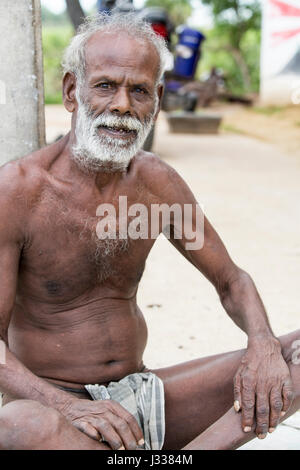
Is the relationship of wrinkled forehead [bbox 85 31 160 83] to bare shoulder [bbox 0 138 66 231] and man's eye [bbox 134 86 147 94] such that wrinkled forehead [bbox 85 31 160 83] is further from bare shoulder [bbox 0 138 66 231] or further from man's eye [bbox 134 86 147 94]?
bare shoulder [bbox 0 138 66 231]

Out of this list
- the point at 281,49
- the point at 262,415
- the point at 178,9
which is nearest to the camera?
the point at 262,415

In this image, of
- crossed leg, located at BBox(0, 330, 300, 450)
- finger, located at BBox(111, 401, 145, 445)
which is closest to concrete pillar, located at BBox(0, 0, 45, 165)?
crossed leg, located at BBox(0, 330, 300, 450)

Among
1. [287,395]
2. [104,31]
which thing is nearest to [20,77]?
[104,31]

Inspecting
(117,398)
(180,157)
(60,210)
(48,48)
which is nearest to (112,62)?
(60,210)

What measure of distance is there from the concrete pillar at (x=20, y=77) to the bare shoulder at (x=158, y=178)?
525mm

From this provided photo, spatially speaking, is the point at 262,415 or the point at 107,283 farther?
the point at 107,283

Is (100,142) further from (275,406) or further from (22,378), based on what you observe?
(275,406)

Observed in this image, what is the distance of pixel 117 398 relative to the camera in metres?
2.29

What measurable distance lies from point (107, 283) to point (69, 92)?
68 centimetres

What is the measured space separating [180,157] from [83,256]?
8535mm

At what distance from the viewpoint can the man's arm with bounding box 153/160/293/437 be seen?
220 centimetres

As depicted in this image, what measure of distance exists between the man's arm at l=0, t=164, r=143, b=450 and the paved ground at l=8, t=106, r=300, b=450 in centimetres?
93

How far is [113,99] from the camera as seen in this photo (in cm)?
224

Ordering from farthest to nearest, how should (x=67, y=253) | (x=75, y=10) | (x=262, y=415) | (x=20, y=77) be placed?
(x=75, y=10)
(x=20, y=77)
(x=67, y=253)
(x=262, y=415)
